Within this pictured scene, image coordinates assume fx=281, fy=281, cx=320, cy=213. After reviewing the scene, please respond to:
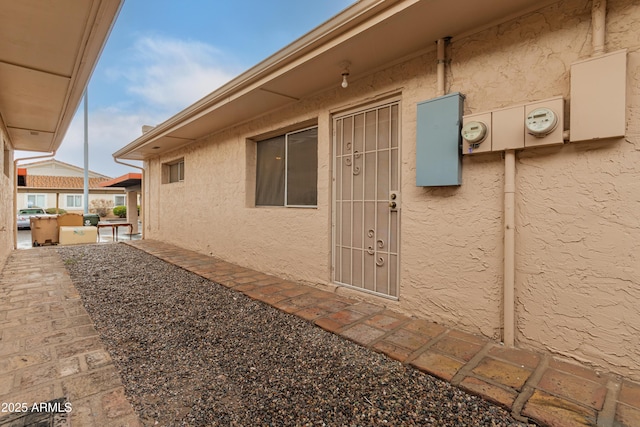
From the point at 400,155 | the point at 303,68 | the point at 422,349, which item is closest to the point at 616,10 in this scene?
the point at 400,155

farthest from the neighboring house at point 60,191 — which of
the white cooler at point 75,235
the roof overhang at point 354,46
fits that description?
the roof overhang at point 354,46

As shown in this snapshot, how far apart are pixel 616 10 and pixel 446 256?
2.04 meters

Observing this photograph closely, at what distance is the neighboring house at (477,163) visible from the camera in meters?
1.84

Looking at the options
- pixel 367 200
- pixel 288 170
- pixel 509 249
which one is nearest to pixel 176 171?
pixel 288 170

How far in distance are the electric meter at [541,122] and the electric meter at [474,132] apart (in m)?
0.29

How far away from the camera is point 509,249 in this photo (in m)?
2.19

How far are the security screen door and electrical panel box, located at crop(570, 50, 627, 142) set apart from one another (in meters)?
1.43

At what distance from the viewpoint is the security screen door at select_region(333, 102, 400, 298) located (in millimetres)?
3086

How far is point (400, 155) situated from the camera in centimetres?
295

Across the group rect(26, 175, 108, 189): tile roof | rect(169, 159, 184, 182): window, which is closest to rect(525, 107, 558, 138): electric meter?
rect(169, 159, 184, 182): window

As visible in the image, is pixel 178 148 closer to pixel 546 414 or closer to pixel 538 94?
pixel 538 94

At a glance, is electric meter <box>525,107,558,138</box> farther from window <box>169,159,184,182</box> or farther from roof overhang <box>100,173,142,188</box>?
roof overhang <box>100,173,142,188</box>

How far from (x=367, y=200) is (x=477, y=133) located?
53.2 inches

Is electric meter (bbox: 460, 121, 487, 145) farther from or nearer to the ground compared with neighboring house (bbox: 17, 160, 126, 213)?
nearer to the ground
